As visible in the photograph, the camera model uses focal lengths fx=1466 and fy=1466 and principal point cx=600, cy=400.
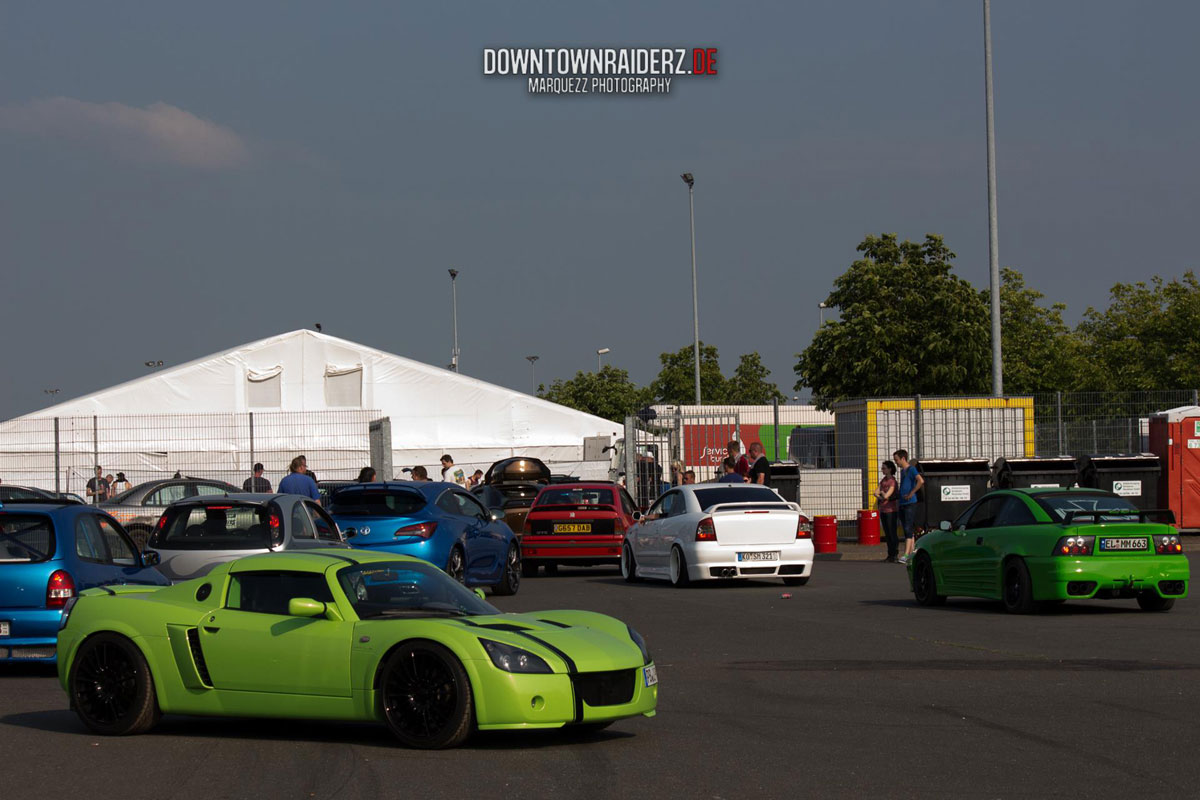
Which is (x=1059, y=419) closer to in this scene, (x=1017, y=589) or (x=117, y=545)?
(x=1017, y=589)

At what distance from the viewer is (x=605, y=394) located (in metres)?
90.5

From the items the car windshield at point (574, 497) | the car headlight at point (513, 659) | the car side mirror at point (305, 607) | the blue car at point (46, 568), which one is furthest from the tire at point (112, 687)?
the car windshield at point (574, 497)

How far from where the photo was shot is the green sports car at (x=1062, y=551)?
15023 mm

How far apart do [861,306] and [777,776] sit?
158 ft

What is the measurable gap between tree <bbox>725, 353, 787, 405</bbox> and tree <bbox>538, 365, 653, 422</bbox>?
630 centimetres

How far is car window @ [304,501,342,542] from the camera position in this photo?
1552 cm

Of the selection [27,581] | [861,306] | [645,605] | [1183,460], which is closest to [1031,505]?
[645,605]

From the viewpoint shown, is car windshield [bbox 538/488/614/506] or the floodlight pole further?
the floodlight pole

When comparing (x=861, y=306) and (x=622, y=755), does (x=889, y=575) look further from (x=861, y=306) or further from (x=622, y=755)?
(x=861, y=306)

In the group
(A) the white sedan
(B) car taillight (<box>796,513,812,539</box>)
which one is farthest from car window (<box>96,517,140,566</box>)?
(B) car taillight (<box>796,513,812,539</box>)

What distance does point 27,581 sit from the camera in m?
11.2

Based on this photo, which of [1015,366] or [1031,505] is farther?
[1015,366]

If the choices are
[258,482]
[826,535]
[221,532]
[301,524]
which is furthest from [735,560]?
[258,482]

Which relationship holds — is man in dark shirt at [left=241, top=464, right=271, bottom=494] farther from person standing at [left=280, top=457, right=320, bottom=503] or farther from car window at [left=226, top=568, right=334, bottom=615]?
car window at [left=226, top=568, right=334, bottom=615]
